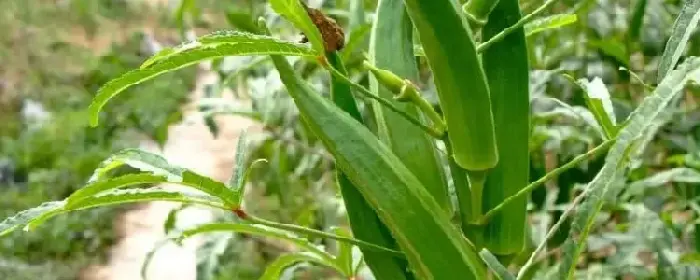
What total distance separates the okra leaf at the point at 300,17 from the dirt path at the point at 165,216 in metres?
1.68

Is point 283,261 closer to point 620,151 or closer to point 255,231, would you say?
point 255,231

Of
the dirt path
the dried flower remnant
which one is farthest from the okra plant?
the dirt path

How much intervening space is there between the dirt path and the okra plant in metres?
1.63

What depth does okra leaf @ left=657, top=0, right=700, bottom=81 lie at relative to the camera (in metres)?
0.38

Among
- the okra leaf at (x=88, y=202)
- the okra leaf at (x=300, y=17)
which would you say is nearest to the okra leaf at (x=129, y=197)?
the okra leaf at (x=88, y=202)

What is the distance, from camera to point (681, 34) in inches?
15.3

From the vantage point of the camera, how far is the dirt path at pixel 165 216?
2.25 m

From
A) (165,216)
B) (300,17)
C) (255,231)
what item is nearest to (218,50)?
(300,17)

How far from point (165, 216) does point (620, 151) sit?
89.3 inches

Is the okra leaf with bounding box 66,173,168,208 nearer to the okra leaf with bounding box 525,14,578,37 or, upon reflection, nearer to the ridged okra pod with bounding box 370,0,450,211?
the ridged okra pod with bounding box 370,0,450,211

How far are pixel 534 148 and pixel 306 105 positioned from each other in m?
0.57

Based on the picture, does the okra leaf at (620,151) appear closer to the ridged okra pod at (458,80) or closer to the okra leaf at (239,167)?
the ridged okra pod at (458,80)

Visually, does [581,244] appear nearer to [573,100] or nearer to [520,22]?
[520,22]

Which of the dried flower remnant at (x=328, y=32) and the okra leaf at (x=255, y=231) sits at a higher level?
the dried flower remnant at (x=328, y=32)
